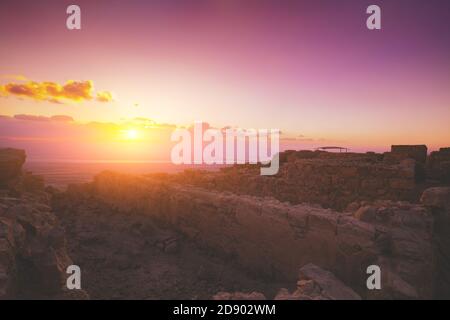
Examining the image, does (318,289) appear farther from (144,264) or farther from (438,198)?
(144,264)

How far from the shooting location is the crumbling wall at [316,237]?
445 cm

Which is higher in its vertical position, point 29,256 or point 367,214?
point 367,214

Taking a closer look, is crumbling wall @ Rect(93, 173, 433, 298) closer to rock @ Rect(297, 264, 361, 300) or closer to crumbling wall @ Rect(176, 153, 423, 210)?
rock @ Rect(297, 264, 361, 300)

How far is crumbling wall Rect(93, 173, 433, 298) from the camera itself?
445cm

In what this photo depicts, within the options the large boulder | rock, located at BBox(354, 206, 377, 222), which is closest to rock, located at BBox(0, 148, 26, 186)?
the large boulder

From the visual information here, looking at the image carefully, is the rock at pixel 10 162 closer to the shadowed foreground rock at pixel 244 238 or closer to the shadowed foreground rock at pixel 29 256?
the shadowed foreground rock at pixel 244 238

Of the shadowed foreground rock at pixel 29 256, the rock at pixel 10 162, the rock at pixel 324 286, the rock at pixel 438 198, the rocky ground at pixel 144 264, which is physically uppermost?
the rock at pixel 10 162

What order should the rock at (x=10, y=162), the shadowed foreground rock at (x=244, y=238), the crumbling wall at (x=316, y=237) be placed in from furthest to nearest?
the rock at (x=10, y=162)
the crumbling wall at (x=316, y=237)
the shadowed foreground rock at (x=244, y=238)

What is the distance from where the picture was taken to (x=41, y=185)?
11.0m

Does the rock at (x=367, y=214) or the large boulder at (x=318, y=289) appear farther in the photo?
the rock at (x=367, y=214)

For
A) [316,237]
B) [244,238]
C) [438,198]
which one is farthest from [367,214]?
[244,238]

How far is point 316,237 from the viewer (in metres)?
5.27

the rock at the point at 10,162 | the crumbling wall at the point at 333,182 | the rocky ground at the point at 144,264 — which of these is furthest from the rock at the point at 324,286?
the rock at the point at 10,162
